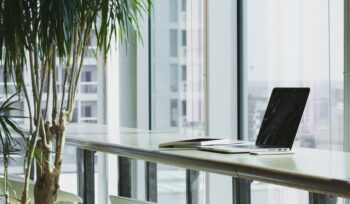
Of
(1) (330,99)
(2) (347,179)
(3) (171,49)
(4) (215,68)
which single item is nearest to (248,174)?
(2) (347,179)

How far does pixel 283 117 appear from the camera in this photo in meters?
2.42

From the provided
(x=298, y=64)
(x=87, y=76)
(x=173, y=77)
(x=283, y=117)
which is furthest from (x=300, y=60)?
(x=87, y=76)

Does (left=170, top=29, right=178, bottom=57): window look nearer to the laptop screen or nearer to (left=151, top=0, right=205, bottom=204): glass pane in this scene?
(left=151, top=0, right=205, bottom=204): glass pane

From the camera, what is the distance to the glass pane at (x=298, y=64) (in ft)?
10.8

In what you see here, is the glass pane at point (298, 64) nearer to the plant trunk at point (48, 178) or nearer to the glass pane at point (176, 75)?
the glass pane at point (176, 75)

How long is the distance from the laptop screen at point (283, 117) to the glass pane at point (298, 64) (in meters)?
0.81

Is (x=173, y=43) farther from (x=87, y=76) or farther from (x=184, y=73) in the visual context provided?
(x=87, y=76)

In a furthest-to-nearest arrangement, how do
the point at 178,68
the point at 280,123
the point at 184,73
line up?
the point at 178,68 → the point at 184,73 → the point at 280,123

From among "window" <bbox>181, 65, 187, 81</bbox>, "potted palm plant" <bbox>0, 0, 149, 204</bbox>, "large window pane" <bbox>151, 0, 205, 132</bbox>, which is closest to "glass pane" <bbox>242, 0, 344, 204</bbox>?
"large window pane" <bbox>151, 0, 205, 132</bbox>

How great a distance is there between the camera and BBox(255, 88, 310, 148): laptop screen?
235 cm

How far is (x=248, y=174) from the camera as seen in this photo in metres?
1.93

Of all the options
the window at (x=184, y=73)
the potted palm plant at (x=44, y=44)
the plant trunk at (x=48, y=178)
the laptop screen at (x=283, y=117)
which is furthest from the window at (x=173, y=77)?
the laptop screen at (x=283, y=117)

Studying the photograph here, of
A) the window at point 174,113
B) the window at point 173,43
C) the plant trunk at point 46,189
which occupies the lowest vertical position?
the plant trunk at point 46,189

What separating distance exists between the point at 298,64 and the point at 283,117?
1.20 metres
